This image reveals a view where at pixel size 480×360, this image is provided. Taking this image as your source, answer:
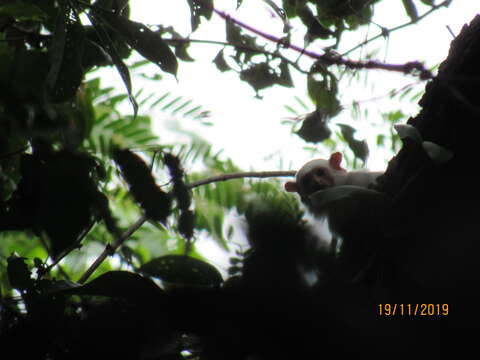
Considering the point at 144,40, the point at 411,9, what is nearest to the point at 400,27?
the point at 411,9

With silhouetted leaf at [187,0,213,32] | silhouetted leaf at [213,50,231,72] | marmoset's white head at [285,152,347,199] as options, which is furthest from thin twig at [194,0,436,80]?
marmoset's white head at [285,152,347,199]

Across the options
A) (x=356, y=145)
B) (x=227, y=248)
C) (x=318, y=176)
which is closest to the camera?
(x=227, y=248)

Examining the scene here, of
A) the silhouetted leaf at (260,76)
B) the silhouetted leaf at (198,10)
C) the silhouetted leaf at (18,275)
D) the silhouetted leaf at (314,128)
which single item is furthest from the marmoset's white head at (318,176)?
the silhouetted leaf at (18,275)

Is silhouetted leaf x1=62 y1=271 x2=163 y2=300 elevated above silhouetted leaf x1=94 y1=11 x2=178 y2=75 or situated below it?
below

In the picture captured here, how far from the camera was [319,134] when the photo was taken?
2.59 m

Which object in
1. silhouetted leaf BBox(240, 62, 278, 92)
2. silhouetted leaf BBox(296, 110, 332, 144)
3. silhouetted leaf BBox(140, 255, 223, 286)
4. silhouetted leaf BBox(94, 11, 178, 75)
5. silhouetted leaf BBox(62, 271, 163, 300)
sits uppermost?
silhouetted leaf BBox(240, 62, 278, 92)

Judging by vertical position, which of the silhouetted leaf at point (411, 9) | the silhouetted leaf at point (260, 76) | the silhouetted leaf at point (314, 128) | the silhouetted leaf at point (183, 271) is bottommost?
the silhouetted leaf at point (183, 271)

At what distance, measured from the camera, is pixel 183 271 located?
1245 millimetres

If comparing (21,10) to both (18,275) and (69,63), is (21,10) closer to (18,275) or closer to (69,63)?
(69,63)

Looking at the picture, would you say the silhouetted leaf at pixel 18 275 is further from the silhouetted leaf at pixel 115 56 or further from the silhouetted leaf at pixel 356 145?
the silhouetted leaf at pixel 356 145

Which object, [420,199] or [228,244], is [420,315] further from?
[420,199]

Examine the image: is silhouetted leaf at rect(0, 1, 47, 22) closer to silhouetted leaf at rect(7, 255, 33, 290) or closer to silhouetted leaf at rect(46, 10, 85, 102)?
silhouetted leaf at rect(46, 10, 85, 102)

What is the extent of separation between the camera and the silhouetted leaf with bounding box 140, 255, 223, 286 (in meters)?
1.15

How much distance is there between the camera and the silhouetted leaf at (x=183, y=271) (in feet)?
3.77
